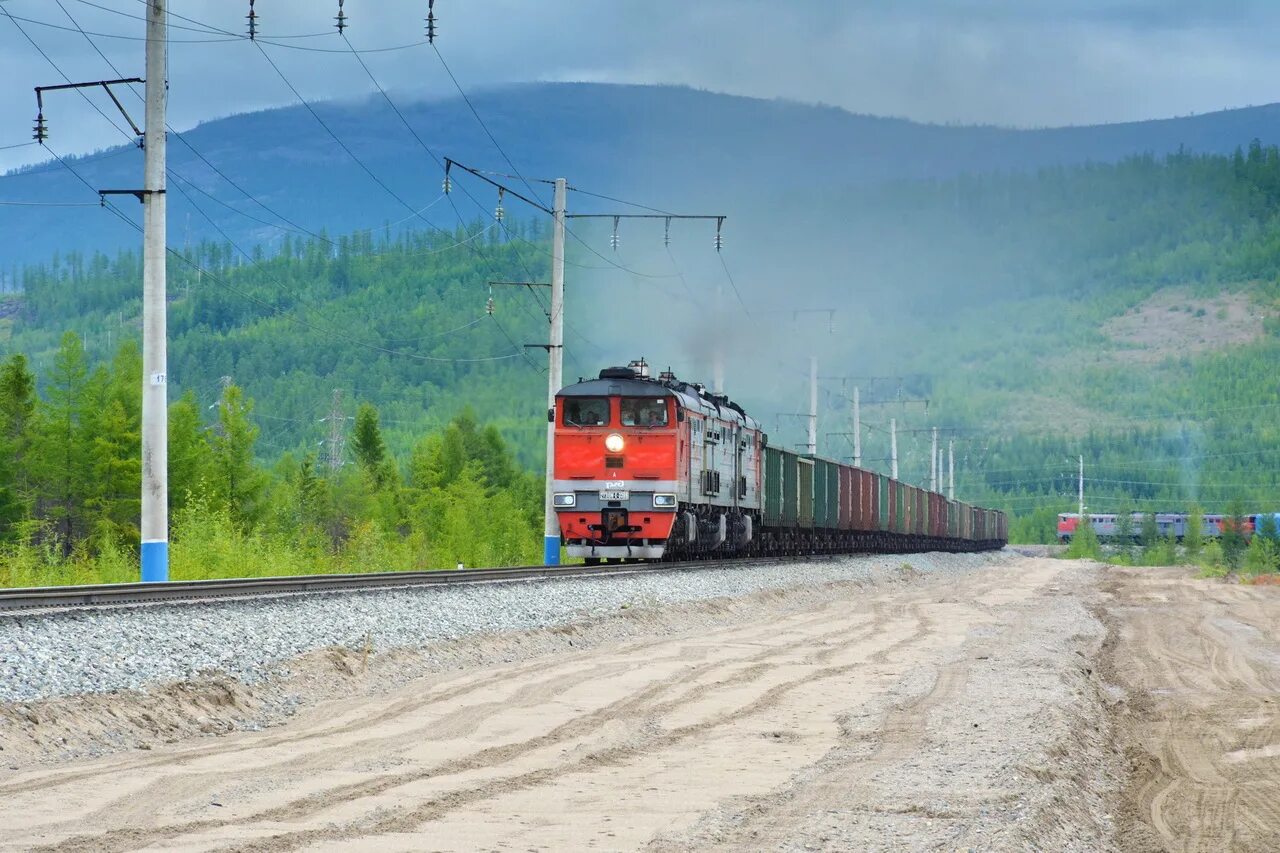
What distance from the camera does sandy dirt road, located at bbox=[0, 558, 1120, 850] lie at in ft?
32.4

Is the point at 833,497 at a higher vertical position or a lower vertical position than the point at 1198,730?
higher

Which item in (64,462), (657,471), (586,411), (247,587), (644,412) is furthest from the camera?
(64,462)

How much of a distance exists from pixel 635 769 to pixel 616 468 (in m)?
22.5

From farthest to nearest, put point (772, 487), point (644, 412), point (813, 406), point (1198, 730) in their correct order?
point (813, 406), point (772, 487), point (644, 412), point (1198, 730)

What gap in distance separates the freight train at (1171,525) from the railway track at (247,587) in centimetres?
12060

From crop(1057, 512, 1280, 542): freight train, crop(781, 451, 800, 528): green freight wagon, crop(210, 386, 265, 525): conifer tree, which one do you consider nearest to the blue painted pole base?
crop(781, 451, 800, 528): green freight wagon

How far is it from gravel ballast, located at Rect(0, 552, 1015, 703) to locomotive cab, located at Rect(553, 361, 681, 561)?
500 cm

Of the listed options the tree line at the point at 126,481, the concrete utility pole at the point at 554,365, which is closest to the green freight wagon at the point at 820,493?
the tree line at the point at 126,481

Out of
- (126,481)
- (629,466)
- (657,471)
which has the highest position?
(629,466)

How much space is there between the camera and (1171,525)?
149750 mm

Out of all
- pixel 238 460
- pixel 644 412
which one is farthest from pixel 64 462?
pixel 644 412

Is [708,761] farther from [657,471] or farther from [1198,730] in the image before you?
[657,471]

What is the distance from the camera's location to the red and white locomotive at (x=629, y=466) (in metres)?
34.5

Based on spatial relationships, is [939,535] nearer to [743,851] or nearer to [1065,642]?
[1065,642]
